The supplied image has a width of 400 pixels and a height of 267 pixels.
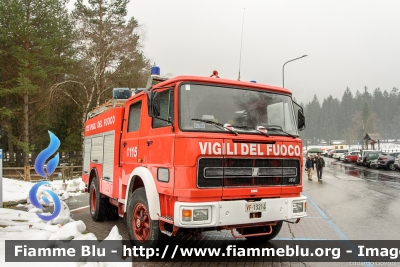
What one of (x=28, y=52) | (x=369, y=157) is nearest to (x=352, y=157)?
(x=369, y=157)

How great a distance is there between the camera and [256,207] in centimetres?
486

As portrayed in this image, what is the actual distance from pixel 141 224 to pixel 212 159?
169 cm

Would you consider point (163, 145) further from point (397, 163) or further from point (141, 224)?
point (397, 163)

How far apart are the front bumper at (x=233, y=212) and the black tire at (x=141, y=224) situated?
26.7 inches

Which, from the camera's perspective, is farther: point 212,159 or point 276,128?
point 276,128

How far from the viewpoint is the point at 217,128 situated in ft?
15.8

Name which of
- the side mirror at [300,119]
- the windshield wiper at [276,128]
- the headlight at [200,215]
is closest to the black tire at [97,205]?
the headlight at [200,215]

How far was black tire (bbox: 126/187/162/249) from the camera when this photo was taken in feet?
16.4

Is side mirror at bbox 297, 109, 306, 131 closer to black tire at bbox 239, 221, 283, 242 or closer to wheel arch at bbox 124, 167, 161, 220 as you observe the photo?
black tire at bbox 239, 221, 283, 242

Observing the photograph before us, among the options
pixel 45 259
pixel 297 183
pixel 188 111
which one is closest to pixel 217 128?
pixel 188 111

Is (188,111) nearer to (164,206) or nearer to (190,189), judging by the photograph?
(190,189)

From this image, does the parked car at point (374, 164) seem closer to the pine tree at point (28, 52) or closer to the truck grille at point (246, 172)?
the pine tree at point (28, 52)

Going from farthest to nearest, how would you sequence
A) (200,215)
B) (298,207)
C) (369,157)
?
(369,157), (298,207), (200,215)

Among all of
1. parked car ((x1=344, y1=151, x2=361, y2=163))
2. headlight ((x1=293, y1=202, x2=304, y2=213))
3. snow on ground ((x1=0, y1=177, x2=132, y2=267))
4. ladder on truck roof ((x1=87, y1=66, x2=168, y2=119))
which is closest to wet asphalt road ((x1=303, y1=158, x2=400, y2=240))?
headlight ((x1=293, y1=202, x2=304, y2=213))
